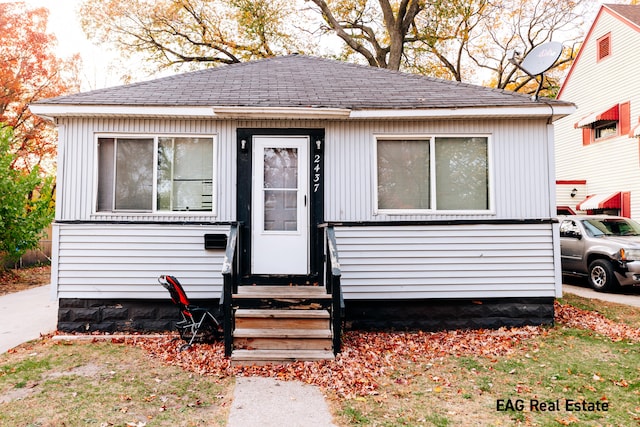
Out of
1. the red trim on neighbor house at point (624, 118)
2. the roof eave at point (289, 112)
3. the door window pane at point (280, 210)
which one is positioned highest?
the red trim on neighbor house at point (624, 118)

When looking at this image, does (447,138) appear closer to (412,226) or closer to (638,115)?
(412,226)

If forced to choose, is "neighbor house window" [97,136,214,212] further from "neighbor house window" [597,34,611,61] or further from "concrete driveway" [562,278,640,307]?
"neighbor house window" [597,34,611,61]

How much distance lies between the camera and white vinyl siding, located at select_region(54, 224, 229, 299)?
20.1ft

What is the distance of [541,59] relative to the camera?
6.59m

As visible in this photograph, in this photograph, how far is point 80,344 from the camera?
5.62 meters

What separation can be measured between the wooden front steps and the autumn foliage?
15.0 m

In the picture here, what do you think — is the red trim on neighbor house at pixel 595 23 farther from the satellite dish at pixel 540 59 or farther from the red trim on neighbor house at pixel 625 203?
the satellite dish at pixel 540 59

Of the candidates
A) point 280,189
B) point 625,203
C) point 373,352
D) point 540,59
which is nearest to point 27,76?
point 280,189

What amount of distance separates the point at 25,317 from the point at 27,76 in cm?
1418

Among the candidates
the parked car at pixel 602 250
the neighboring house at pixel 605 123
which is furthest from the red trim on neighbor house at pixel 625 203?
the parked car at pixel 602 250

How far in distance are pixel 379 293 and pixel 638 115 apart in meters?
11.2

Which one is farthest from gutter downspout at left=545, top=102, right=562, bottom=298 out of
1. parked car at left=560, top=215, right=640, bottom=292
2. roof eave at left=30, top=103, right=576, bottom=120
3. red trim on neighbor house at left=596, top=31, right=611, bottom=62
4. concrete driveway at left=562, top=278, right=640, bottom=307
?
red trim on neighbor house at left=596, top=31, right=611, bottom=62

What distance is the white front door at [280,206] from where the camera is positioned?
6.35 meters

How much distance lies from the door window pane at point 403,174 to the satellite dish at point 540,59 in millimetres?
1936
